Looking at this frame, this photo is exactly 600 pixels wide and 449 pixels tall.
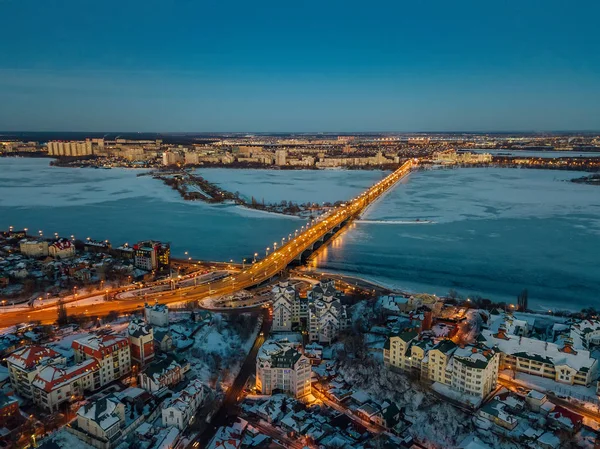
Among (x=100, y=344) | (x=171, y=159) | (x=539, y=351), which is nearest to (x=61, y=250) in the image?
(x=100, y=344)

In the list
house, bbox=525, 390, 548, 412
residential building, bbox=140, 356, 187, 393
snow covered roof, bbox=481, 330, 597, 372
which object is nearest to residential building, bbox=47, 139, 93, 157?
residential building, bbox=140, 356, 187, 393

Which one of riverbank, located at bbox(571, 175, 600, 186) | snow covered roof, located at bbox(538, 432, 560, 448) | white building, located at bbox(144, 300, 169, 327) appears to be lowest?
snow covered roof, located at bbox(538, 432, 560, 448)

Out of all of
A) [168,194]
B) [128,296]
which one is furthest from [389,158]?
[128,296]

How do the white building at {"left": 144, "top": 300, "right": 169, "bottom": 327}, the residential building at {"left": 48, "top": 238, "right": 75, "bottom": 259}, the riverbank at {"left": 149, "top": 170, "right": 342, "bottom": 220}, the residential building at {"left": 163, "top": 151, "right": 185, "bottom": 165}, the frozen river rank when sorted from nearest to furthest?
the white building at {"left": 144, "top": 300, "right": 169, "bottom": 327} → the frozen river → the residential building at {"left": 48, "top": 238, "right": 75, "bottom": 259} → the riverbank at {"left": 149, "top": 170, "right": 342, "bottom": 220} → the residential building at {"left": 163, "top": 151, "right": 185, "bottom": 165}

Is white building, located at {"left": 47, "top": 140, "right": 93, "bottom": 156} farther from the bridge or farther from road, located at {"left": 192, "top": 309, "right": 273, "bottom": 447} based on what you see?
road, located at {"left": 192, "top": 309, "right": 273, "bottom": 447}

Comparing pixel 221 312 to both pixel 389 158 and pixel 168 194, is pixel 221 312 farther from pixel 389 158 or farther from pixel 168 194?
pixel 389 158

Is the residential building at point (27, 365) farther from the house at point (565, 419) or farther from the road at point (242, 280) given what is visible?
the house at point (565, 419)

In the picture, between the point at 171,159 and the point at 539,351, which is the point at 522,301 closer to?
the point at 539,351

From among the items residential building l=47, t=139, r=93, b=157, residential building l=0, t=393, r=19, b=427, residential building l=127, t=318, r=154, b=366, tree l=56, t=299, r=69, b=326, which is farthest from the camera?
residential building l=47, t=139, r=93, b=157
